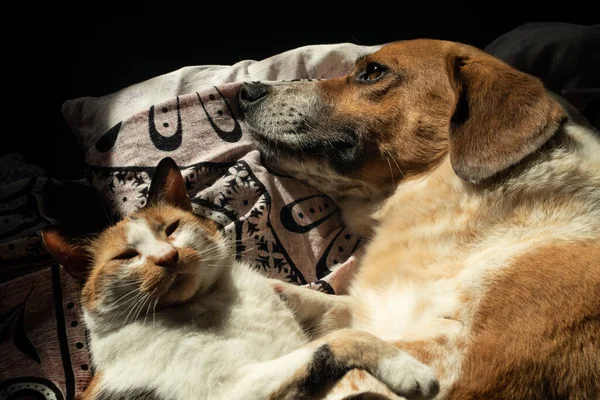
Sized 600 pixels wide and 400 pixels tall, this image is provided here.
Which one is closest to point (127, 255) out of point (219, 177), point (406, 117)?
point (219, 177)

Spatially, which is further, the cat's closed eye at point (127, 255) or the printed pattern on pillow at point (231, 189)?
the printed pattern on pillow at point (231, 189)

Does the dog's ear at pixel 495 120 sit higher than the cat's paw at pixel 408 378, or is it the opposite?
the dog's ear at pixel 495 120

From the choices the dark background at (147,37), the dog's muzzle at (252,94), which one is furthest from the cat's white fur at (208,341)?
the dark background at (147,37)

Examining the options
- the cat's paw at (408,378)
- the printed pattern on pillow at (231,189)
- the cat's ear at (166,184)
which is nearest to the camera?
the cat's paw at (408,378)

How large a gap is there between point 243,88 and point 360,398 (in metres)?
1.16

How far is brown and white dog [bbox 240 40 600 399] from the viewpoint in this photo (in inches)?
46.4

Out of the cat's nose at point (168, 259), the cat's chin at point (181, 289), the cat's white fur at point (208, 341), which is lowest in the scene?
the cat's white fur at point (208, 341)

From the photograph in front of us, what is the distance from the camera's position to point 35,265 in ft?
5.36

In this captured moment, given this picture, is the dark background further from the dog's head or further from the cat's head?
the cat's head

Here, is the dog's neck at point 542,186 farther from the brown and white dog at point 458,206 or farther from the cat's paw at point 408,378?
the cat's paw at point 408,378

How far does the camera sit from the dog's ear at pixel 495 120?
141cm

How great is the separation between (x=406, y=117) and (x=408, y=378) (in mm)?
845

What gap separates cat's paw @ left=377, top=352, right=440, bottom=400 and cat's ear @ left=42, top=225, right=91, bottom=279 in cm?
76

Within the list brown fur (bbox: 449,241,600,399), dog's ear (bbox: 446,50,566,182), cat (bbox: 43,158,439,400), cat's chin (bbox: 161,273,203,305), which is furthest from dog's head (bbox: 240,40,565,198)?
cat's chin (bbox: 161,273,203,305)
